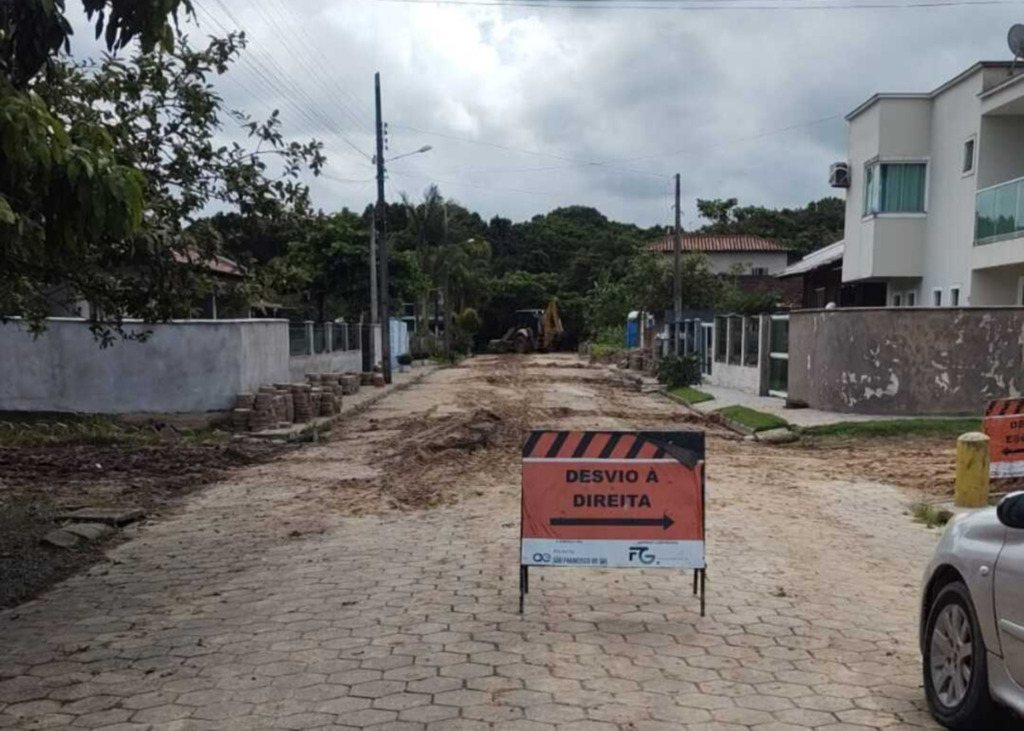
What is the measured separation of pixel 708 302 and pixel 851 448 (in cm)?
2928

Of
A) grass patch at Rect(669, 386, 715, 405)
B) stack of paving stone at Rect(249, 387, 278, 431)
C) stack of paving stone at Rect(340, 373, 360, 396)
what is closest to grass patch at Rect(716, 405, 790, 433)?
grass patch at Rect(669, 386, 715, 405)

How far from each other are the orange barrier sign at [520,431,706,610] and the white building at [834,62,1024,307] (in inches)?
633

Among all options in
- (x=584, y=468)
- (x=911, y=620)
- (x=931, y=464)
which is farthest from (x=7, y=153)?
(x=931, y=464)

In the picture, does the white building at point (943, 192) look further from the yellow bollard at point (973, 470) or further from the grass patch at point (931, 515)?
the grass patch at point (931, 515)

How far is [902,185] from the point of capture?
23.3 meters

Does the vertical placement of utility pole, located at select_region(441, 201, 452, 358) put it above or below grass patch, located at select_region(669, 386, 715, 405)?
above

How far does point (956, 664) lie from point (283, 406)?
49.2ft

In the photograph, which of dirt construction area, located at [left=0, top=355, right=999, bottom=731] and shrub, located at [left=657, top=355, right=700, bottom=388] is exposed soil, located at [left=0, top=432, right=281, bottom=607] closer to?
dirt construction area, located at [left=0, top=355, right=999, bottom=731]

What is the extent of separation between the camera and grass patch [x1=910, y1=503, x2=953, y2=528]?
29.4 ft

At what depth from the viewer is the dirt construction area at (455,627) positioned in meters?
4.27

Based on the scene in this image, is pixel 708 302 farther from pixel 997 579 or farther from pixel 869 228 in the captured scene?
pixel 997 579

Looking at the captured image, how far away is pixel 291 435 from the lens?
53.4 ft

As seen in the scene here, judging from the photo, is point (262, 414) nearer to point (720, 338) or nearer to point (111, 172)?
point (111, 172)

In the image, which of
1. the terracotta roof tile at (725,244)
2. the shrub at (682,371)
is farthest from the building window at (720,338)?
the terracotta roof tile at (725,244)
